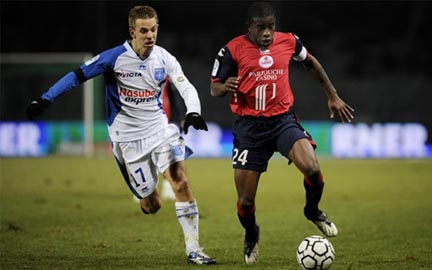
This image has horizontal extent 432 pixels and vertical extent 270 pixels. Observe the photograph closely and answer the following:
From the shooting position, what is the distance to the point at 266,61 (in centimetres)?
799

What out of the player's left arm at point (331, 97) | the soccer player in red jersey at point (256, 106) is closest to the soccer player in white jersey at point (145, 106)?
the soccer player in red jersey at point (256, 106)

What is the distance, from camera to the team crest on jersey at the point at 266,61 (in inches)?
314

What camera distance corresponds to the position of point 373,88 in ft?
96.9

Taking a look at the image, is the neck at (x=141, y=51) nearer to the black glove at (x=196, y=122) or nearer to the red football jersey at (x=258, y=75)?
the red football jersey at (x=258, y=75)

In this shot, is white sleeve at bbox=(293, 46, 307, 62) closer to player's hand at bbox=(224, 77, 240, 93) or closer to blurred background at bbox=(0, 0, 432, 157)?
player's hand at bbox=(224, 77, 240, 93)

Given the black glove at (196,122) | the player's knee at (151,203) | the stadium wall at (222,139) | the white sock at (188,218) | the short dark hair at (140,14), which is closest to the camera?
the black glove at (196,122)

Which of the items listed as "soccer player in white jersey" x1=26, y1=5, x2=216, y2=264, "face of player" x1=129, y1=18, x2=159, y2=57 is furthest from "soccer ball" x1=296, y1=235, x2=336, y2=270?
"face of player" x1=129, y1=18, x2=159, y2=57

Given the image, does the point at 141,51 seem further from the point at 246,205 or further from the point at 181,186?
the point at 246,205

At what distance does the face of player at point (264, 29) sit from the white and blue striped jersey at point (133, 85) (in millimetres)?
791

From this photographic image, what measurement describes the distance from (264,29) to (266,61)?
1.01 ft

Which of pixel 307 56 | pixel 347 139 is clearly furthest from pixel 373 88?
pixel 307 56

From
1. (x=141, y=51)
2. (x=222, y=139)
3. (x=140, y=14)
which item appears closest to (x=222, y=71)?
(x=141, y=51)

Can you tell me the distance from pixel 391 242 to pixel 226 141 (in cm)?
1797

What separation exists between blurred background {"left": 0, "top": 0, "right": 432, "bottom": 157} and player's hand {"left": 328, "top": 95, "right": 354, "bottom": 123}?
58.4 feet
